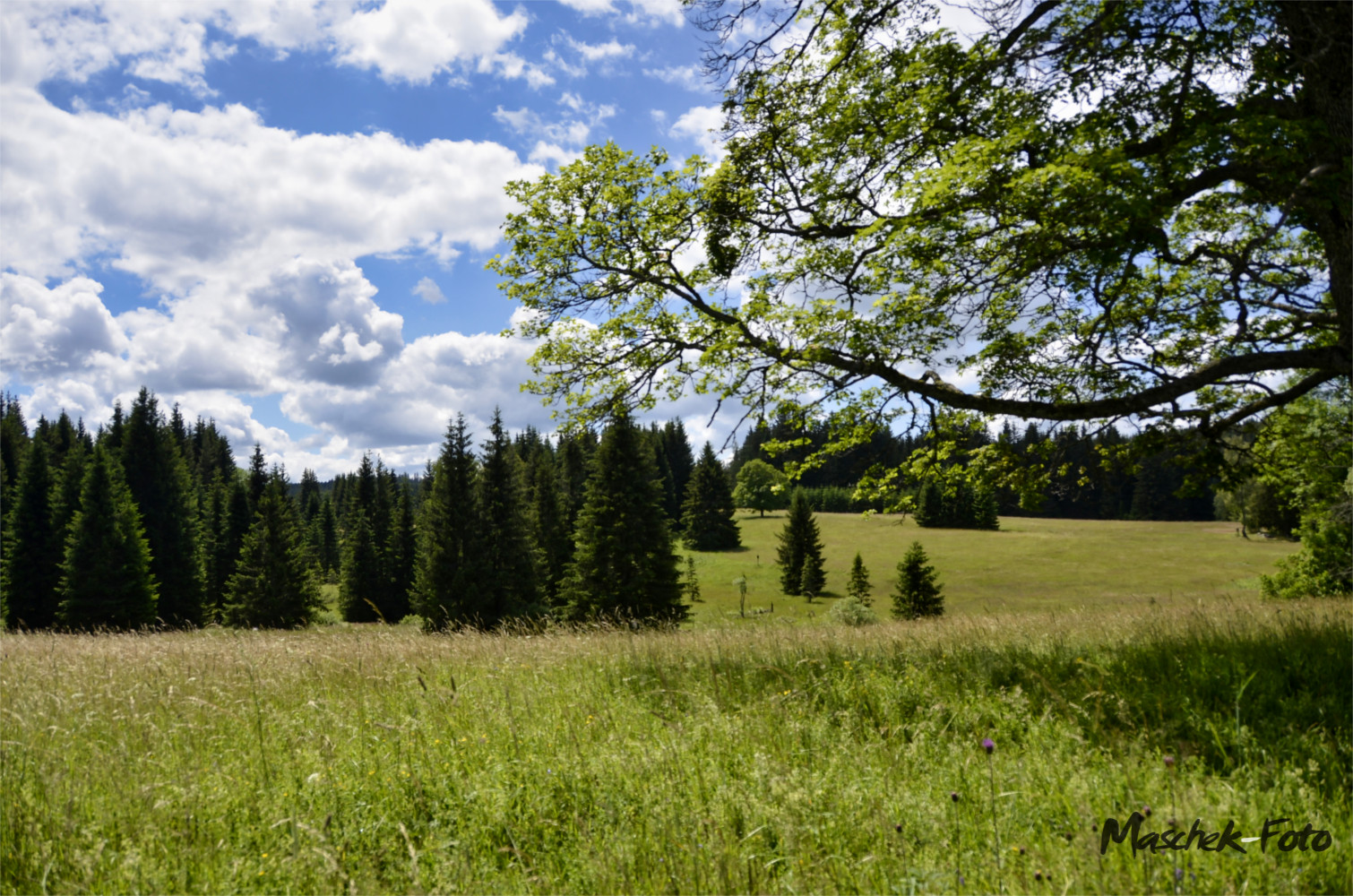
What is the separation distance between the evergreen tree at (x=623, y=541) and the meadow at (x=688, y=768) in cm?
2750

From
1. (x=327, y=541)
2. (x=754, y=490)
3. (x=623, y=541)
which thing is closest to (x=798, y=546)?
(x=623, y=541)

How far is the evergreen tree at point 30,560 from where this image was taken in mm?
42969

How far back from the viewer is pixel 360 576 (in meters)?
54.9

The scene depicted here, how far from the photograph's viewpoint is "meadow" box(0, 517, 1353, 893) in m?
2.91

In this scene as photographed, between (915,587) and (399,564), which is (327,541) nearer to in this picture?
(399,564)

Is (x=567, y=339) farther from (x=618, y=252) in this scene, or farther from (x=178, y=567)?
(x=178, y=567)

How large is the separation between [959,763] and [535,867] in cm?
262

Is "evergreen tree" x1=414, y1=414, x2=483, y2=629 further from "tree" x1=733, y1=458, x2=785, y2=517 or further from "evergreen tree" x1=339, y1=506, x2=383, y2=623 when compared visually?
"tree" x1=733, y1=458, x2=785, y2=517

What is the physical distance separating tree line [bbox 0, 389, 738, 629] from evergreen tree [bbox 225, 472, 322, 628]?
0.11m

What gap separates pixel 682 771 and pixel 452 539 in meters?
35.2

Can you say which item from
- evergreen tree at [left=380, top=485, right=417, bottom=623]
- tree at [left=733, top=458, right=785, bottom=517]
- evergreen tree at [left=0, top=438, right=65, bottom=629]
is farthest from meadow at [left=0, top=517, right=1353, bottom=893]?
tree at [left=733, top=458, right=785, bottom=517]

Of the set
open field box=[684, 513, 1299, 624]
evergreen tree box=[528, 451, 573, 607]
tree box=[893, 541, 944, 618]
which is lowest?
open field box=[684, 513, 1299, 624]

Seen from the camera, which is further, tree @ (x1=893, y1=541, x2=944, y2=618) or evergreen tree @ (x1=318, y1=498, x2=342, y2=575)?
evergreen tree @ (x1=318, y1=498, x2=342, y2=575)

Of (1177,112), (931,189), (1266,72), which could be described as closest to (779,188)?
(931,189)
